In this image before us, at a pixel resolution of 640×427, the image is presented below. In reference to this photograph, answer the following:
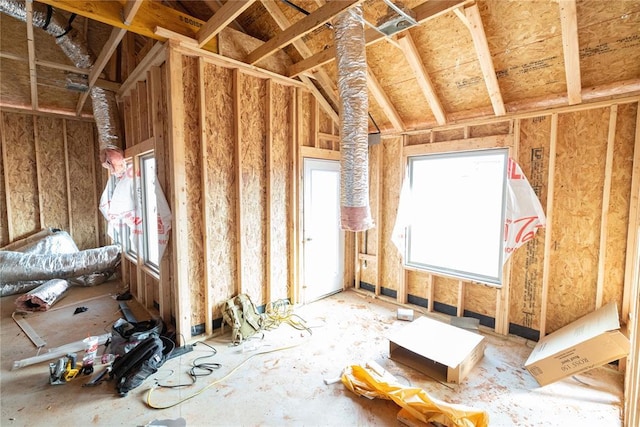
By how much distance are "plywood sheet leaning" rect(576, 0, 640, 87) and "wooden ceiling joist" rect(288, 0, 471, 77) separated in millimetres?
1098

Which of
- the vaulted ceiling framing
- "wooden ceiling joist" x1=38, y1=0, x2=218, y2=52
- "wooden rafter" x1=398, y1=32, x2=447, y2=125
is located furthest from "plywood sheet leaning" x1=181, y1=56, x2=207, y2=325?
"wooden rafter" x1=398, y1=32, x2=447, y2=125

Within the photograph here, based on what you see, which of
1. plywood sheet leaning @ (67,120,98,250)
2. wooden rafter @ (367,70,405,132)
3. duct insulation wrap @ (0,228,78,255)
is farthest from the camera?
plywood sheet leaning @ (67,120,98,250)

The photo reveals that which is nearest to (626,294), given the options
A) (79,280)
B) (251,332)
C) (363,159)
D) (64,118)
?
(363,159)

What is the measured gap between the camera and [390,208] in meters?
4.23

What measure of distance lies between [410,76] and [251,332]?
3622 millimetres

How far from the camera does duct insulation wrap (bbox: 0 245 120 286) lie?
4227 mm

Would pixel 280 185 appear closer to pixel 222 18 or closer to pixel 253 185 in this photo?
pixel 253 185

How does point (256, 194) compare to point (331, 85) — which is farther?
point (331, 85)

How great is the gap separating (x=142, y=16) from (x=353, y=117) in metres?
2.18

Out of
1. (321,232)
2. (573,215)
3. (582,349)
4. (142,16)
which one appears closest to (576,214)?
(573,215)

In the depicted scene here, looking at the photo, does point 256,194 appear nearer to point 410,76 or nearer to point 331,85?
point 331,85

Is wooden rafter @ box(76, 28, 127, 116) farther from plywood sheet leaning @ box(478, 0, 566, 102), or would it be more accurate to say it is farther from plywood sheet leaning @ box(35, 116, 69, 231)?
plywood sheet leaning @ box(478, 0, 566, 102)

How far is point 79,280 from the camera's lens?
15.3ft

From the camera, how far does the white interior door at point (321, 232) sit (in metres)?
4.05
